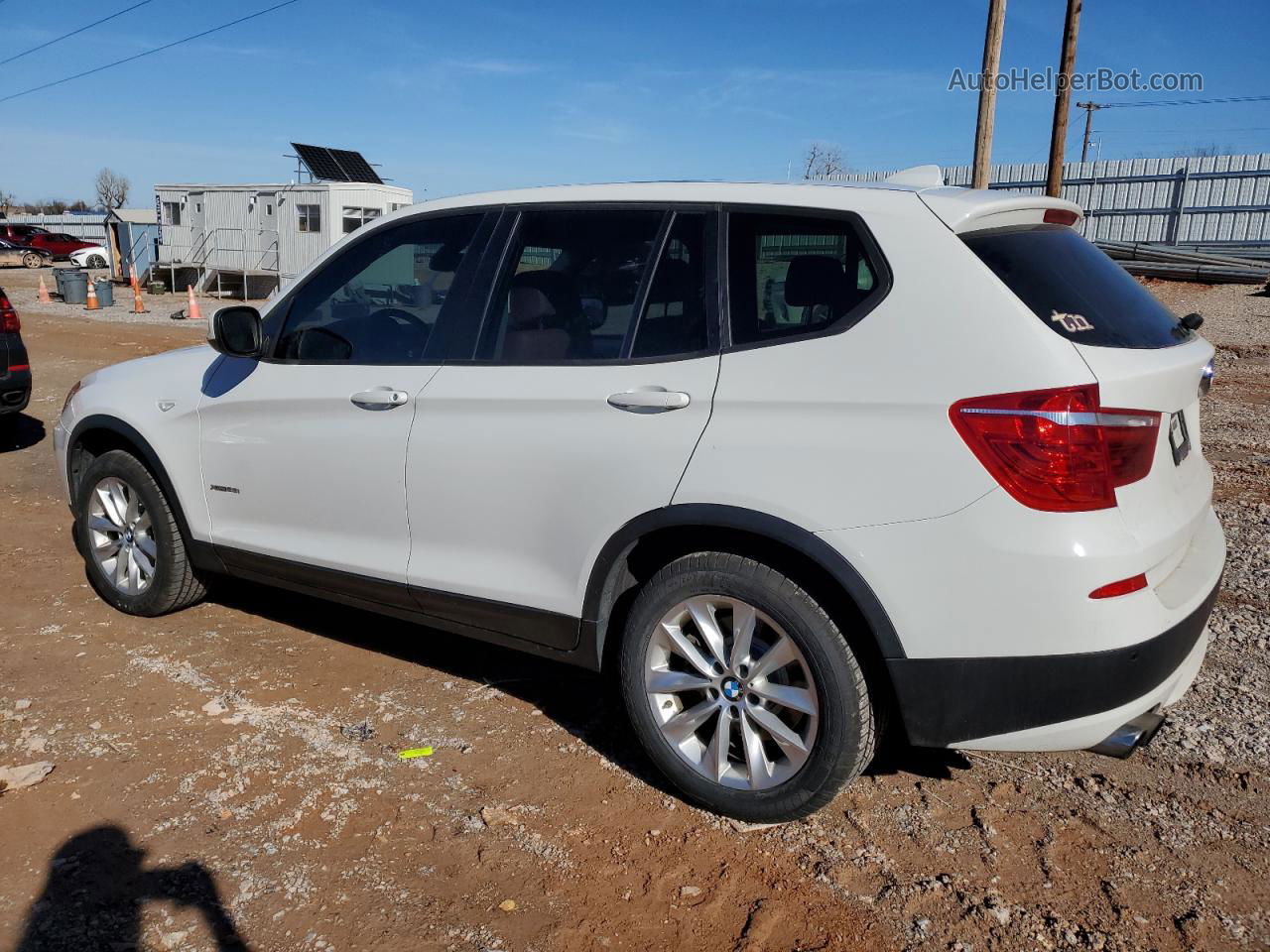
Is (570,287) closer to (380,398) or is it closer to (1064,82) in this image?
(380,398)

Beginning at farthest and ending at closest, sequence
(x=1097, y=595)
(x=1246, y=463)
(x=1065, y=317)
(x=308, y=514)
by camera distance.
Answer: (x=1246, y=463)
(x=308, y=514)
(x=1065, y=317)
(x=1097, y=595)

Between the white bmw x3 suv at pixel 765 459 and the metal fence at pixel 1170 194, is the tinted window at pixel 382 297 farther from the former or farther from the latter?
the metal fence at pixel 1170 194

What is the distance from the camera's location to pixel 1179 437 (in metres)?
2.91

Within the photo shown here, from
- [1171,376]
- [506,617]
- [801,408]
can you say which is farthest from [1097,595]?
[506,617]

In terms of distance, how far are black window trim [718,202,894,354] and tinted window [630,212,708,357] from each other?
0.07 metres

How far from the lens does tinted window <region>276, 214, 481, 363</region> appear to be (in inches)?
146

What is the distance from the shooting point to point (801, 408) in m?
2.79

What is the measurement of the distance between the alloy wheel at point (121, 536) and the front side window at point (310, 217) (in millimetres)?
22872

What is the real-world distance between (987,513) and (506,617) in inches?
64.4

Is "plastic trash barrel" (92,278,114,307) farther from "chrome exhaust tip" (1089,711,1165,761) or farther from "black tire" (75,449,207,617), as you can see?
"chrome exhaust tip" (1089,711,1165,761)

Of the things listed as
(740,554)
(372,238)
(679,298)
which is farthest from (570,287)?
(740,554)

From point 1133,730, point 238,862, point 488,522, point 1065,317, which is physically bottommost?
point 238,862

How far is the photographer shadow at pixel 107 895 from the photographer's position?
2580mm

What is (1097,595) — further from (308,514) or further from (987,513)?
(308,514)
